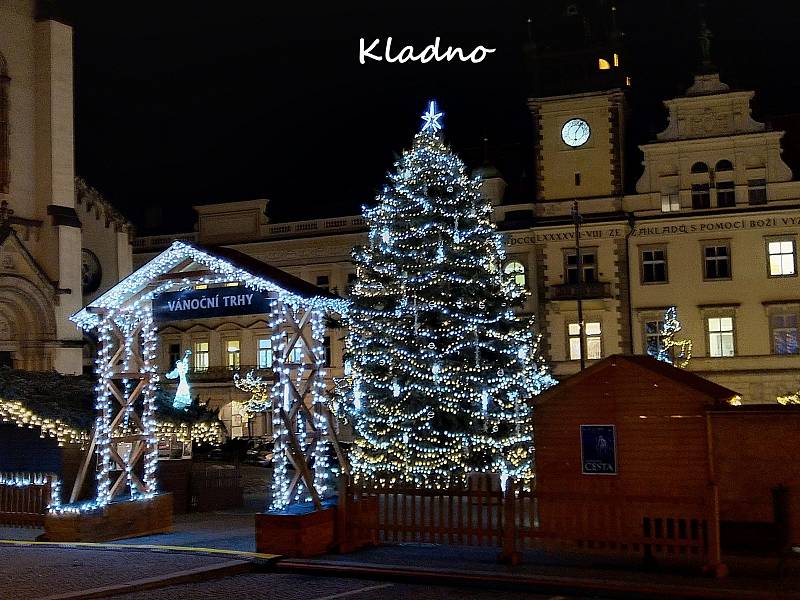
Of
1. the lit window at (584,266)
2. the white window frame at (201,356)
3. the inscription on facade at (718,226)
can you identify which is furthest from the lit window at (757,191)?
the white window frame at (201,356)

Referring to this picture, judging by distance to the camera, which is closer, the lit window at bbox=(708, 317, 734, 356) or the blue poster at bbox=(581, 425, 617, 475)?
the blue poster at bbox=(581, 425, 617, 475)

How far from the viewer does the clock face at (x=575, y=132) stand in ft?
151

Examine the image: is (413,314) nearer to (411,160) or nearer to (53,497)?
(411,160)

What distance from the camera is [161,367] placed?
55656mm

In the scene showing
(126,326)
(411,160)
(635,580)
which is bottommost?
(635,580)

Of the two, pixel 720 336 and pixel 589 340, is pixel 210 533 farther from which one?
pixel 720 336

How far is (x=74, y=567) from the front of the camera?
47.9 ft

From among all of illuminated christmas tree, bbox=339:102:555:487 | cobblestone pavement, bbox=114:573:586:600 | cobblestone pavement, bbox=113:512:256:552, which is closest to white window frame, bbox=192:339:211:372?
illuminated christmas tree, bbox=339:102:555:487

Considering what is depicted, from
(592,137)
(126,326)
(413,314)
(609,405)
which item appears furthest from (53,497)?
(592,137)

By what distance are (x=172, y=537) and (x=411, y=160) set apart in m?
11.0

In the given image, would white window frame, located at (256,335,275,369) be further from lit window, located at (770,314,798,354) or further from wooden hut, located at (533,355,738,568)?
wooden hut, located at (533,355,738,568)

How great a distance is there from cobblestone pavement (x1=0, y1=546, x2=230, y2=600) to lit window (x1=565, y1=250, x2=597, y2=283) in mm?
32463

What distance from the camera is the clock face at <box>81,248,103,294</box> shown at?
45438 mm

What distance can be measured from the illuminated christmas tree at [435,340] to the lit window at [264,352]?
1062 inches
